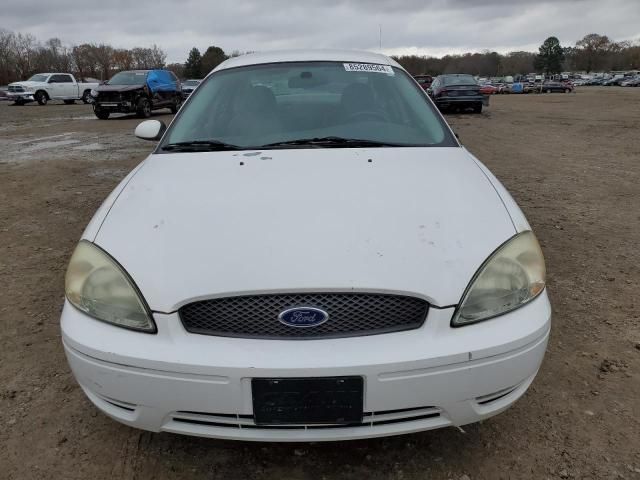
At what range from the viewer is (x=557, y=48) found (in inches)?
4146

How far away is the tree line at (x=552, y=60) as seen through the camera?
106312mm

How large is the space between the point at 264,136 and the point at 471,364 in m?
1.60

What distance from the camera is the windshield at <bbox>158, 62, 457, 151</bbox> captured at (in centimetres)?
260

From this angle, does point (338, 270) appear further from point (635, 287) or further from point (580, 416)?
point (635, 287)

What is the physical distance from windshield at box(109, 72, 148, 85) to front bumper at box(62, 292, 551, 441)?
53.9 feet

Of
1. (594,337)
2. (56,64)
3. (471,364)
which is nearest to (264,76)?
(471,364)

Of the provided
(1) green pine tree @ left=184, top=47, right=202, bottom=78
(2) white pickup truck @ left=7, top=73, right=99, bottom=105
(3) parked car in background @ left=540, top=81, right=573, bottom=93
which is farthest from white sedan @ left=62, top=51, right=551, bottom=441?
(1) green pine tree @ left=184, top=47, right=202, bottom=78

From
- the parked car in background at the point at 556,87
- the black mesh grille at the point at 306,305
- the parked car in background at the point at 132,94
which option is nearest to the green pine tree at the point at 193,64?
the parked car in background at the point at 556,87

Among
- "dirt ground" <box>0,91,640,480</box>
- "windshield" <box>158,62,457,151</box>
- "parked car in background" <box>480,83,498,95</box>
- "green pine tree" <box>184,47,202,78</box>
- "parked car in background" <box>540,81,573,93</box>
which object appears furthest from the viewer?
"green pine tree" <box>184,47,202,78</box>

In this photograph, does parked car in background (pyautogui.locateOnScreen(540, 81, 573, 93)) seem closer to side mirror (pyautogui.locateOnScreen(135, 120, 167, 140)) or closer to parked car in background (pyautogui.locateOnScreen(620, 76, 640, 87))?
parked car in background (pyautogui.locateOnScreen(620, 76, 640, 87))

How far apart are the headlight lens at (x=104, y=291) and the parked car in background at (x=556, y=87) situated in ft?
194

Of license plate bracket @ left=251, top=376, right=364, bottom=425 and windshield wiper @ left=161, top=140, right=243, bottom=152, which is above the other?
windshield wiper @ left=161, top=140, right=243, bottom=152

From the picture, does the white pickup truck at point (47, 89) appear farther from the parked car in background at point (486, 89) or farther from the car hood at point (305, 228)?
the car hood at point (305, 228)

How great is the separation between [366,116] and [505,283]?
1401 mm
